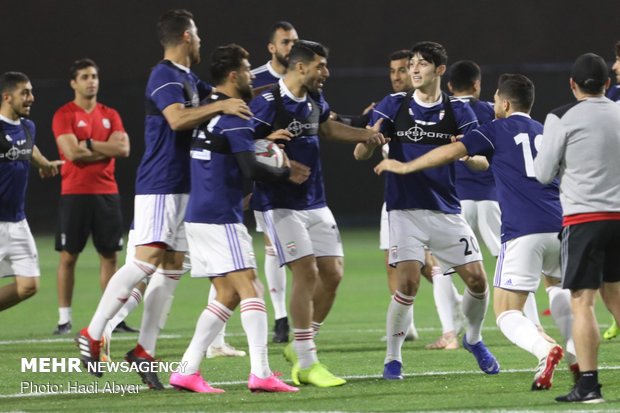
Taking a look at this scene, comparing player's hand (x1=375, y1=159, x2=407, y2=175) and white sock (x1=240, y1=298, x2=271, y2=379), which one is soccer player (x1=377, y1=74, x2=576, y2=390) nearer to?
player's hand (x1=375, y1=159, x2=407, y2=175)

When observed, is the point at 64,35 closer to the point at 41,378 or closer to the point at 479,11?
the point at 479,11

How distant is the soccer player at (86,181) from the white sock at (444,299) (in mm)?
3199

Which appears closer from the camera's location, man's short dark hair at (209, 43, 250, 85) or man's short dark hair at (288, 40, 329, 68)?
man's short dark hair at (209, 43, 250, 85)

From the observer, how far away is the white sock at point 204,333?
724 centimetres

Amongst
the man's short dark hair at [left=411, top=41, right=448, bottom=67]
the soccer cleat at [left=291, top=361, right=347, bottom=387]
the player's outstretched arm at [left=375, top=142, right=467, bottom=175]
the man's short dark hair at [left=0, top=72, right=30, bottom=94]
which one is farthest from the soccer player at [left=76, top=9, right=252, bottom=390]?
the man's short dark hair at [left=0, top=72, right=30, bottom=94]

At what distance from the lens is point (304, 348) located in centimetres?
772

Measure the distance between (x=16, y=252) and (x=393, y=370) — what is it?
346 centimetres

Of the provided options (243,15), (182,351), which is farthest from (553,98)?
(182,351)

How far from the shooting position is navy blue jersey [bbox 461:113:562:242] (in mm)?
7281

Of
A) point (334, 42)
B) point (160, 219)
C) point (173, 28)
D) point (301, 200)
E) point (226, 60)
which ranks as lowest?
point (160, 219)

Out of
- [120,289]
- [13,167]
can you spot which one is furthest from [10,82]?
[120,289]

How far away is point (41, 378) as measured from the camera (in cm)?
812

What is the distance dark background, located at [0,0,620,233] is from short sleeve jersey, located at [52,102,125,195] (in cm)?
1186

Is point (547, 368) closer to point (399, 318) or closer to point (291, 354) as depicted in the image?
point (399, 318)
